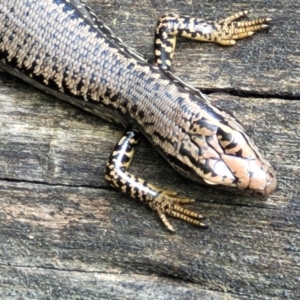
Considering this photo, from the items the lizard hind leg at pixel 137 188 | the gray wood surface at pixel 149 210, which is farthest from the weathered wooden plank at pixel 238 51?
the lizard hind leg at pixel 137 188

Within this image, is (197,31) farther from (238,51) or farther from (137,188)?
(137,188)

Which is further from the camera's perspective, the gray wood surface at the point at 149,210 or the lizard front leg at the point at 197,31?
the lizard front leg at the point at 197,31

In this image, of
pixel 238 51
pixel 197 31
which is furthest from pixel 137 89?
pixel 238 51

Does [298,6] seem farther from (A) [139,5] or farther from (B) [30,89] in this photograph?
(B) [30,89]

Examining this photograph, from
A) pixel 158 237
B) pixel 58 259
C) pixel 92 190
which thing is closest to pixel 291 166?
pixel 158 237

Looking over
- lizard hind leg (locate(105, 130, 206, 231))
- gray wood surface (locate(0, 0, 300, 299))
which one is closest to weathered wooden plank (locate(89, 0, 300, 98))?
gray wood surface (locate(0, 0, 300, 299))

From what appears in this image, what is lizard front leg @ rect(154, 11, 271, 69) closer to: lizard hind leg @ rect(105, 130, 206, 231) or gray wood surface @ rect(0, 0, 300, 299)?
gray wood surface @ rect(0, 0, 300, 299)

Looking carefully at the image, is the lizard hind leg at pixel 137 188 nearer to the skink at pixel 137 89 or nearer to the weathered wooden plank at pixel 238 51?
the skink at pixel 137 89
